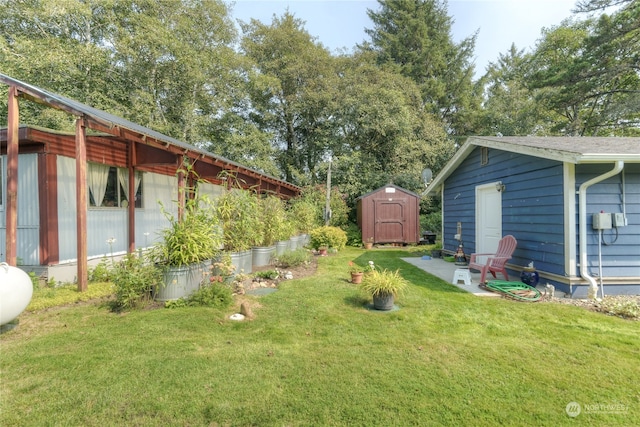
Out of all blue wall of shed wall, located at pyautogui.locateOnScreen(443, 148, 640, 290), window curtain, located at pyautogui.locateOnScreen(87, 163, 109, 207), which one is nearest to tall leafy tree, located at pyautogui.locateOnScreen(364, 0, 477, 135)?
blue wall of shed wall, located at pyautogui.locateOnScreen(443, 148, 640, 290)

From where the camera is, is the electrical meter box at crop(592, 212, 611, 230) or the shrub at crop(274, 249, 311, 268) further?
the shrub at crop(274, 249, 311, 268)

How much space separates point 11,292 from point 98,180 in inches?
128

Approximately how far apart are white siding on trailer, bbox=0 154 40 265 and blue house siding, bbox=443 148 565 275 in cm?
819

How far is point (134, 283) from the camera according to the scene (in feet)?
13.0

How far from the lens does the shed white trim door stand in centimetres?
667

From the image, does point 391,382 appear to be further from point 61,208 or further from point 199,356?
point 61,208

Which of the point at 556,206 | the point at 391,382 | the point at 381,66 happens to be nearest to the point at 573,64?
the point at 381,66

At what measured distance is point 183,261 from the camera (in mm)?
4148

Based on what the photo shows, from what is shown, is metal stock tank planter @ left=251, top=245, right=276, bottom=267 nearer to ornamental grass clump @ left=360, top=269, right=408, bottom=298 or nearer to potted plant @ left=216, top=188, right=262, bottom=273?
potted plant @ left=216, top=188, right=262, bottom=273

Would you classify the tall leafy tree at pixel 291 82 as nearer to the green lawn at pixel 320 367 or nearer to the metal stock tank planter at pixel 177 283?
the metal stock tank planter at pixel 177 283

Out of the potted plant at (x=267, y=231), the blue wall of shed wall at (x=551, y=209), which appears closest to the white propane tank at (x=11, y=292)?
the potted plant at (x=267, y=231)

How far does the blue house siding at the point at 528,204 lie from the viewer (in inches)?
192

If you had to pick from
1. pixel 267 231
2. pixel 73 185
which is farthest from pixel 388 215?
pixel 73 185

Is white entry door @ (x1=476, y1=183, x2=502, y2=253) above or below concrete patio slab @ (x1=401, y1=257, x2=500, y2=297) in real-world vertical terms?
above
